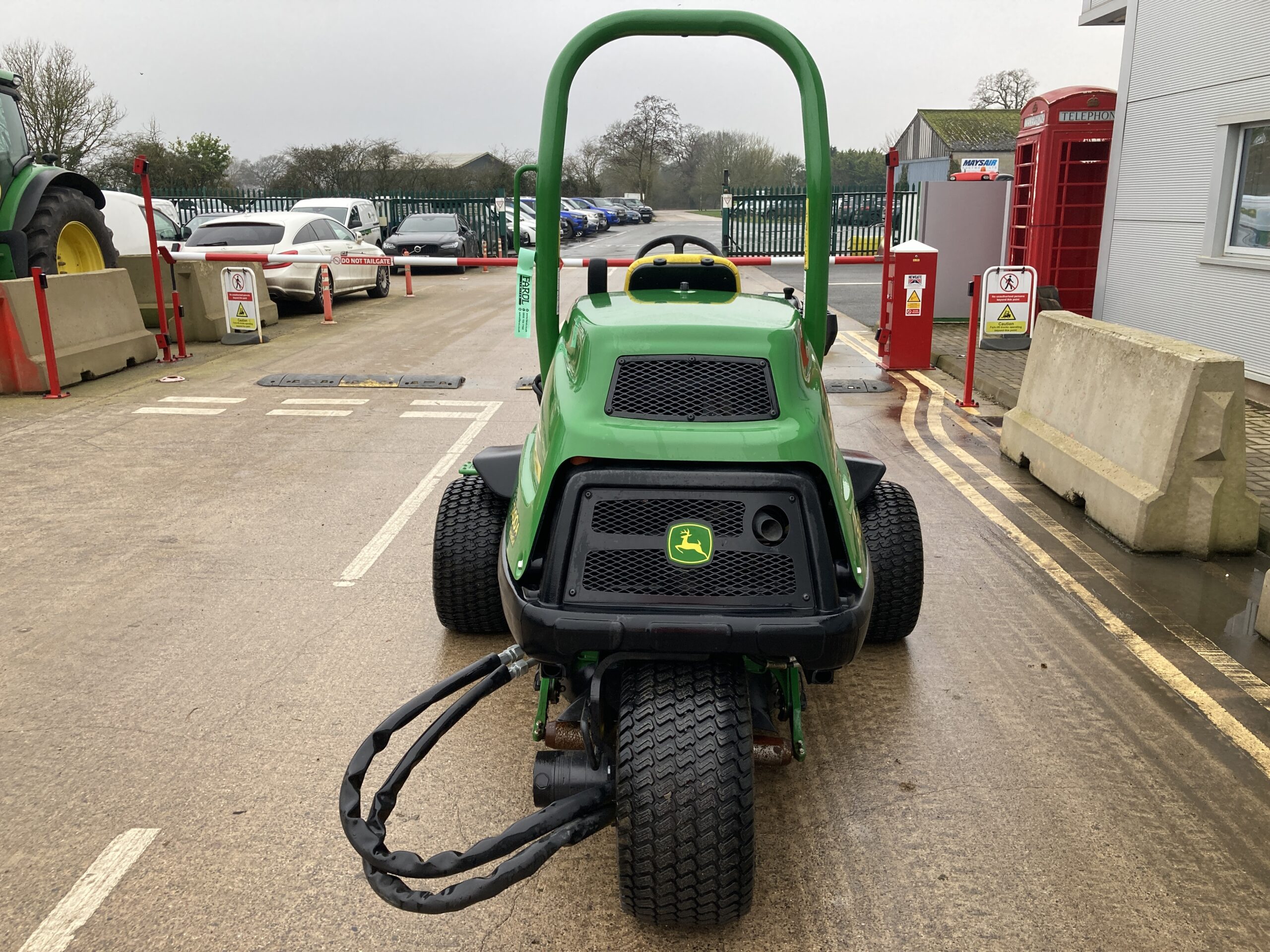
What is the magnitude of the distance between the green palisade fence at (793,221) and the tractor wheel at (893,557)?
2589cm

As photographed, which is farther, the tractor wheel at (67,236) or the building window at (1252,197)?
the tractor wheel at (67,236)

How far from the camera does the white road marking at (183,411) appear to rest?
9180 millimetres

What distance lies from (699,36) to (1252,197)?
24.1ft

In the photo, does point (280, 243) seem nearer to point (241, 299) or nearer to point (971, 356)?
point (241, 299)

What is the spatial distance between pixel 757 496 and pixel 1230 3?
30.3ft

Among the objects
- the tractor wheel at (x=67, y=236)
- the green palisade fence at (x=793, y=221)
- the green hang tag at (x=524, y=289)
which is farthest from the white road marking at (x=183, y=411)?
the green palisade fence at (x=793, y=221)

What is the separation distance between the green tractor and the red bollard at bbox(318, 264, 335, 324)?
3312 millimetres

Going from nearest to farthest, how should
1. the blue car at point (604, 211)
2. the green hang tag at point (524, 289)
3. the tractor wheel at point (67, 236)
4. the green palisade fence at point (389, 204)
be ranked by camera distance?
the green hang tag at point (524, 289), the tractor wheel at point (67, 236), the green palisade fence at point (389, 204), the blue car at point (604, 211)

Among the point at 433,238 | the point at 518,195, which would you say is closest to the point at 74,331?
the point at 518,195

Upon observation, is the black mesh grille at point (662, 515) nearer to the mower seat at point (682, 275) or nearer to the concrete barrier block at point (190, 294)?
the mower seat at point (682, 275)

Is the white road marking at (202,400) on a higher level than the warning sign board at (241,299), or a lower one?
lower

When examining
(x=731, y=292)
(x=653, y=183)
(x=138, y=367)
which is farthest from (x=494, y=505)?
(x=653, y=183)

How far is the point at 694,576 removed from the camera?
111 inches

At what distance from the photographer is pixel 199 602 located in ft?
16.5
